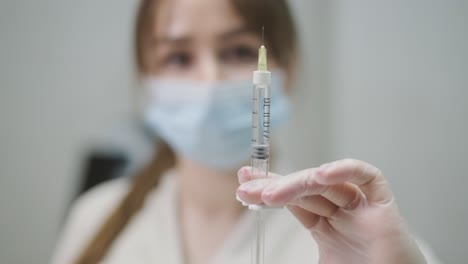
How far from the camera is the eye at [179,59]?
3.31 feet

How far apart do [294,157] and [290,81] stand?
43 centimetres

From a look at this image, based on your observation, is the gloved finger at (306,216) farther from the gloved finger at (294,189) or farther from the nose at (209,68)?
the nose at (209,68)

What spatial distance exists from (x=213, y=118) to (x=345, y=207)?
18.4 inches

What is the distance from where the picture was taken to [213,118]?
0.93 meters

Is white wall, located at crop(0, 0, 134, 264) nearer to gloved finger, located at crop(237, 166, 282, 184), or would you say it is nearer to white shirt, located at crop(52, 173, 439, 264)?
white shirt, located at crop(52, 173, 439, 264)

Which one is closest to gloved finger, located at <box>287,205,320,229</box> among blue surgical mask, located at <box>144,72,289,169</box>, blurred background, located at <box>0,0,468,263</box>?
blue surgical mask, located at <box>144,72,289,169</box>

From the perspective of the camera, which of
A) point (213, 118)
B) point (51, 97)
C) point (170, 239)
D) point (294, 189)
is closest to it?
point (294, 189)

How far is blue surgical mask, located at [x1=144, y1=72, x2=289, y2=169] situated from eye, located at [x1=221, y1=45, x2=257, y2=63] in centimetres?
7

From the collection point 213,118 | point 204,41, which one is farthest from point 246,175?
point 204,41

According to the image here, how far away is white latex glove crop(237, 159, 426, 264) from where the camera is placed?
0.46 m

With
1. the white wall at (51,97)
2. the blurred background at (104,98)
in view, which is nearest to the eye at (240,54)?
the blurred background at (104,98)

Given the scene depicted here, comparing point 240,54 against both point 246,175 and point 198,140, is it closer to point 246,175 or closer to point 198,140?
point 198,140

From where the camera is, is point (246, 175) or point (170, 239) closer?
point (246, 175)

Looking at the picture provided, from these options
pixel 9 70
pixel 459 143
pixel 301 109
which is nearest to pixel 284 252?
pixel 459 143
